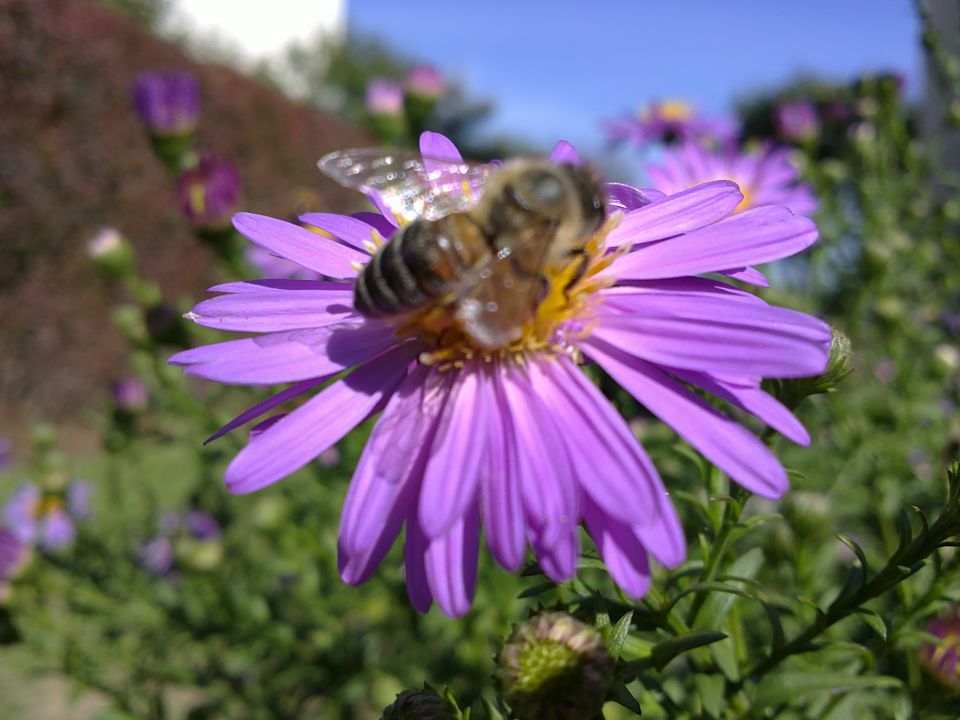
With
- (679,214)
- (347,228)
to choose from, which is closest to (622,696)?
(679,214)

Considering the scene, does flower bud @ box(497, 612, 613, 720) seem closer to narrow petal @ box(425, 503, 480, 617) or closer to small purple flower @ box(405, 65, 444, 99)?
narrow petal @ box(425, 503, 480, 617)

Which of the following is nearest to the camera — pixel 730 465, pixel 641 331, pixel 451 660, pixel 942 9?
pixel 730 465

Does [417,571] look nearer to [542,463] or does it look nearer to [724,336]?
[542,463]

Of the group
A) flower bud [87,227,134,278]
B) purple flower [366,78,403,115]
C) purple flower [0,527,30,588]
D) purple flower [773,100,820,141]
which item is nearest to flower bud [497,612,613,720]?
purple flower [0,527,30,588]

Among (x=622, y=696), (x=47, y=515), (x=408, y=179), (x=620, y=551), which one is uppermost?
(x=408, y=179)

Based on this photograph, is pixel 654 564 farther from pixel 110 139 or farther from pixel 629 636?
pixel 110 139

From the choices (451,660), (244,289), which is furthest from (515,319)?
(451,660)

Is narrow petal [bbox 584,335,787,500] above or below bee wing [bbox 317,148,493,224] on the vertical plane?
below
